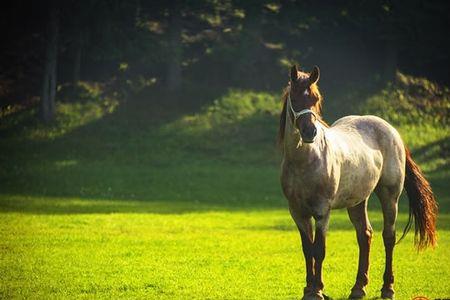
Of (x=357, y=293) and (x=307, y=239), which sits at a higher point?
(x=307, y=239)

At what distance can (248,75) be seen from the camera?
43.5m

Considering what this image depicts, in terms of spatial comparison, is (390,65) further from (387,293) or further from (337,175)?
(337,175)

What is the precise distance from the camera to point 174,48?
3888cm

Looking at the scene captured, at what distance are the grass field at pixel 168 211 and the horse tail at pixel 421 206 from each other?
75cm

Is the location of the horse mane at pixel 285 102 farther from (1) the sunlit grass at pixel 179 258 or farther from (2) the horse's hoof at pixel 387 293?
(2) the horse's hoof at pixel 387 293

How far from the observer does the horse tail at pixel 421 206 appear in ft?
37.8

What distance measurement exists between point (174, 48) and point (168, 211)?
57.9 ft

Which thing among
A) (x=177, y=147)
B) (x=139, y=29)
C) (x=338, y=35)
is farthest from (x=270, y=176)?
(x=338, y=35)

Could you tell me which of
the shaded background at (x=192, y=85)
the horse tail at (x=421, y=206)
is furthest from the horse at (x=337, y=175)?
the shaded background at (x=192, y=85)

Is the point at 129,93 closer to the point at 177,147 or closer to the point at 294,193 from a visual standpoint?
the point at 177,147

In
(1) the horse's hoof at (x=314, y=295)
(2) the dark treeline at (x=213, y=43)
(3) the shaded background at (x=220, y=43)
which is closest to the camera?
(1) the horse's hoof at (x=314, y=295)

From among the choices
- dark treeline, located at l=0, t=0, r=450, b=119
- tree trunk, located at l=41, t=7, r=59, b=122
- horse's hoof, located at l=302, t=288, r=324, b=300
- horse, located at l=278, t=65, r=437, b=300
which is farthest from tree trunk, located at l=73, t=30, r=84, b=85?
horse's hoof, located at l=302, t=288, r=324, b=300

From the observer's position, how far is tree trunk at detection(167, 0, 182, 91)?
128ft

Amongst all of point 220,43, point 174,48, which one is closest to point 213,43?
point 220,43
